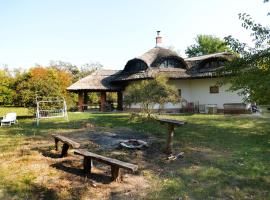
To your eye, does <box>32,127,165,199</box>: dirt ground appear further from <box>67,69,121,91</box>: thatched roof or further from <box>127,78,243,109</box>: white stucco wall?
<box>67,69,121,91</box>: thatched roof

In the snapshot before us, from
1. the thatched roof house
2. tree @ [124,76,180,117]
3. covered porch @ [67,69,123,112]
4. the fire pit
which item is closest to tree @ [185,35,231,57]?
the thatched roof house

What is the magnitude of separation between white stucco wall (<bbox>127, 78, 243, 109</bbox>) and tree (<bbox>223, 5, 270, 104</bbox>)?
11975 mm

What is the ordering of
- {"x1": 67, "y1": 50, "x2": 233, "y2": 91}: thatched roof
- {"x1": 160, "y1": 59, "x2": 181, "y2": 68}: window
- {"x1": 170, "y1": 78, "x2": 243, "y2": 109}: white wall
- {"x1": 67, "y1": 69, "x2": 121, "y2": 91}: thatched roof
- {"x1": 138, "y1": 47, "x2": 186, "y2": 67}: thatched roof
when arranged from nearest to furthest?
{"x1": 170, "y1": 78, "x2": 243, "y2": 109}: white wall, {"x1": 67, "y1": 50, "x2": 233, "y2": 91}: thatched roof, {"x1": 138, "y1": 47, "x2": 186, "y2": 67}: thatched roof, {"x1": 160, "y1": 59, "x2": 181, "y2": 68}: window, {"x1": 67, "y1": 69, "x2": 121, "y2": 91}: thatched roof

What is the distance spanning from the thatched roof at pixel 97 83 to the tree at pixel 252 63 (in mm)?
17144

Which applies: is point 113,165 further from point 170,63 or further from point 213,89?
point 170,63

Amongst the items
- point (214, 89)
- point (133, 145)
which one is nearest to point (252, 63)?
point (133, 145)

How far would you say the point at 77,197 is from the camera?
5660 millimetres

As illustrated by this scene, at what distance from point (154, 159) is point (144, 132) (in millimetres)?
4463

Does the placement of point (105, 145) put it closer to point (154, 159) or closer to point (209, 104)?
point (154, 159)

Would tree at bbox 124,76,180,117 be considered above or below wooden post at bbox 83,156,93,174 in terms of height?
above

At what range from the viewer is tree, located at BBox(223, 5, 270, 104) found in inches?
412

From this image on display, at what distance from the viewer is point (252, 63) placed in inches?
452

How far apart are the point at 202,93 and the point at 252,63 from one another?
1450 cm

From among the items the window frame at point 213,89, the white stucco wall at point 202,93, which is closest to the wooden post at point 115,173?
the white stucco wall at point 202,93
